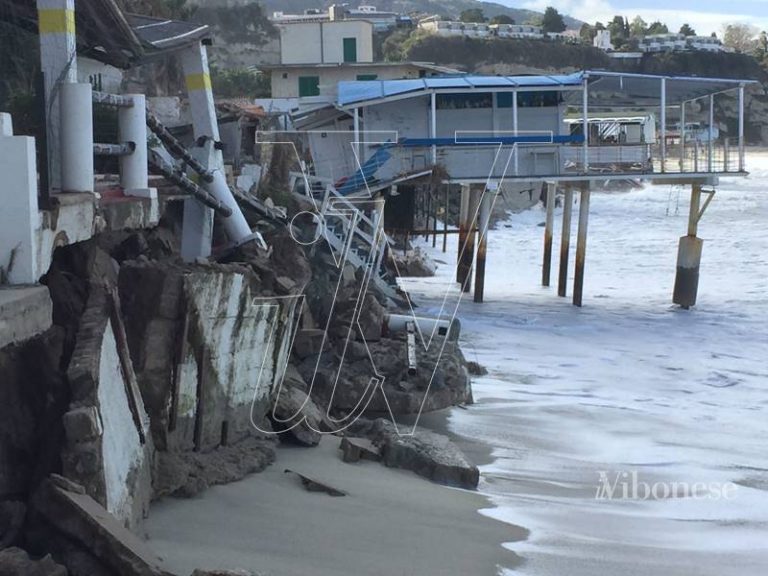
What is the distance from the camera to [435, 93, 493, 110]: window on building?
26.0 meters

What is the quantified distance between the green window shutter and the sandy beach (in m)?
47.1

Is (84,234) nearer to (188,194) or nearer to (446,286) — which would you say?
(188,194)

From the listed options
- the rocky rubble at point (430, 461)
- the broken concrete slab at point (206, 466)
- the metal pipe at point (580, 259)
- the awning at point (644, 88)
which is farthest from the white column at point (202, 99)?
the metal pipe at point (580, 259)

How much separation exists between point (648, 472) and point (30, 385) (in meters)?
6.32

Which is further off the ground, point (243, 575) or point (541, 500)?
point (243, 575)

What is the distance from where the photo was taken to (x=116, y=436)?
252 inches

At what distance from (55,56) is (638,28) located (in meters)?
130

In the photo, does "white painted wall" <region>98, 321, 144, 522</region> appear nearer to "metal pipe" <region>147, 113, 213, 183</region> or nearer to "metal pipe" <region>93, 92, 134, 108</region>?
"metal pipe" <region>93, 92, 134, 108</region>

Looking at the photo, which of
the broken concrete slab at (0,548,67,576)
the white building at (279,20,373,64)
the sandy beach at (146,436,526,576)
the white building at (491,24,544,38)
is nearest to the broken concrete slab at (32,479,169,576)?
the broken concrete slab at (0,548,67,576)

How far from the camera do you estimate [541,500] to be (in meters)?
9.42

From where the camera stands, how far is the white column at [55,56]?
26.1 ft

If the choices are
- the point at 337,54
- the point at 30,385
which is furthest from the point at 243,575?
the point at 337,54

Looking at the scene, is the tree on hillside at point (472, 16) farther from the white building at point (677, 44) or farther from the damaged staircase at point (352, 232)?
the damaged staircase at point (352, 232)

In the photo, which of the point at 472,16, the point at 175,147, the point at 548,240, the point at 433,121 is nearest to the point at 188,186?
the point at 175,147
